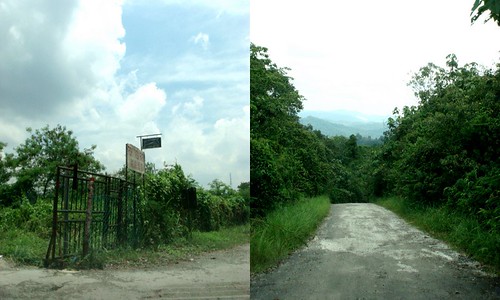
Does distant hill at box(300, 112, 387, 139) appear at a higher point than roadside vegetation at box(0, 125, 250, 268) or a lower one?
higher

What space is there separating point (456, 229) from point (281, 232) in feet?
3.93

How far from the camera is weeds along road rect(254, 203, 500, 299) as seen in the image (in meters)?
3.09

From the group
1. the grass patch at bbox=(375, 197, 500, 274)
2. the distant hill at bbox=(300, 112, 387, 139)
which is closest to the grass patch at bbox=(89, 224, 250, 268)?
the distant hill at bbox=(300, 112, 387, 139)

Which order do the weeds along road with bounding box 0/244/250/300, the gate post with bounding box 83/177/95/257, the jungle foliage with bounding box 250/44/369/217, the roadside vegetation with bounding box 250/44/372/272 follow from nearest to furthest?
the weeds along road with bounding box 0/244/250/300, the gate post with bounding box 83/177/95/257, the roadside vegetation with bounding box 250/44/372/272, the jungle foliage with bounding box 250/44/369/217

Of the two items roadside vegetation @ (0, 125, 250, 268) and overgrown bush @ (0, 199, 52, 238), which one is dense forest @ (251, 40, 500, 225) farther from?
overgrown bush @ (0, 199, 52, 238)

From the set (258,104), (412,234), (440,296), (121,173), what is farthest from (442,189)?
(121,173)

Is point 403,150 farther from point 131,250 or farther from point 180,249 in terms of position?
point 131,250

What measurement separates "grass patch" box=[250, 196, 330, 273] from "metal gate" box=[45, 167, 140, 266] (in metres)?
0.81

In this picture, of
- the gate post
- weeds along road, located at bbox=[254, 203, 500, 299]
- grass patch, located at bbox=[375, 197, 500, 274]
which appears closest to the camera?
the gate post

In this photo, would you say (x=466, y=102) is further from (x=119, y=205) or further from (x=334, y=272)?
(x=119, y=205)

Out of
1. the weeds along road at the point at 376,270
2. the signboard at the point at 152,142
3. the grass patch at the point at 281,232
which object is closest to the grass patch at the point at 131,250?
the grass patch at the point at 281,232

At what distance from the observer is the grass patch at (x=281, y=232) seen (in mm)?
3447

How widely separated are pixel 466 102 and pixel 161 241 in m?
2.43

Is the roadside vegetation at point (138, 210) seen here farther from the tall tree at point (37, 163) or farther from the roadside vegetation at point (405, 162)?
the roadside vegetation at point (405, 162)
